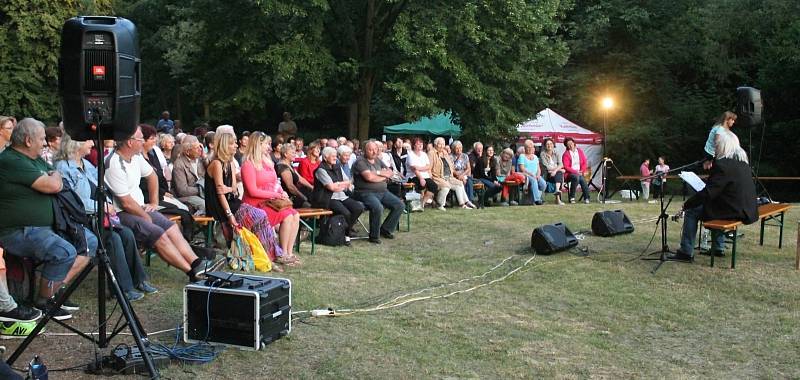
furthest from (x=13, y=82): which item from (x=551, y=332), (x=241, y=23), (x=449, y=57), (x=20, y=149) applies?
(x=551, y=332)

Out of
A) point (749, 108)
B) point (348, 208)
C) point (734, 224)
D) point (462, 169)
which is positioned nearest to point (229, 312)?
point (348, 208)

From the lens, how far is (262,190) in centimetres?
776

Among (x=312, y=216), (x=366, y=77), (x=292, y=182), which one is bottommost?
(x=312, y=216)

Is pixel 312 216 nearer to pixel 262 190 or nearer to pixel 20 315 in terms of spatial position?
pixel 262 190

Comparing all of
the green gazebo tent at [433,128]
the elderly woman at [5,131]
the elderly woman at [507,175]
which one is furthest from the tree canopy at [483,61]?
the elderly woman at [5,131]

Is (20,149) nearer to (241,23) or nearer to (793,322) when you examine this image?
(793,322)

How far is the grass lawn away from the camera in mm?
4684

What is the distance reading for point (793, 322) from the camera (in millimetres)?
6062

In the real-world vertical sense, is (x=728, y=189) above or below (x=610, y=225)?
above

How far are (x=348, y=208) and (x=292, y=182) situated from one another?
0.82 m

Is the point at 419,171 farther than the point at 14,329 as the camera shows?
Yes

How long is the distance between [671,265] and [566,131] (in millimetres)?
14219

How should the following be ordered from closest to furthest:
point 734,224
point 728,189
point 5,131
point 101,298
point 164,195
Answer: point 101,298 < point 5,131 < point 734,224 < point 728,189 < point 164,195

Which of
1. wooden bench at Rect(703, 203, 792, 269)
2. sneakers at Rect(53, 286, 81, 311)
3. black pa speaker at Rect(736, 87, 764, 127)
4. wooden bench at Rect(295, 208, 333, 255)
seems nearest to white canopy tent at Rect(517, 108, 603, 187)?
black pa speaker at Rect(736, 87, 764, 127)
